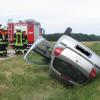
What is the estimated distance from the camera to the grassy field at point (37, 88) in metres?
10.3

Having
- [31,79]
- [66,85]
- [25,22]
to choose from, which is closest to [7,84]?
[31,79]

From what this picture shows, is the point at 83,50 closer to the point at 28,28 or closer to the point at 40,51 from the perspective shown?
the point at 40,51

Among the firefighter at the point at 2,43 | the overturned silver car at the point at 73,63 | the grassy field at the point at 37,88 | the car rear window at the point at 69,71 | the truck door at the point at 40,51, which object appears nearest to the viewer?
the grassy field at the point at 37,88

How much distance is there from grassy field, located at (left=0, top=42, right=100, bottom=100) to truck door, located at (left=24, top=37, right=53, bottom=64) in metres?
0.43

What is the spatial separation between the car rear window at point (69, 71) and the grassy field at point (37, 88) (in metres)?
0.24

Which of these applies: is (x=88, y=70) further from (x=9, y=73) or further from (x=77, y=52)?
(x=9, y=73)

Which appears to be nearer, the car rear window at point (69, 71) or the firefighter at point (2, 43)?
the car rear window at point (69, 71)

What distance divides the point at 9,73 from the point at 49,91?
78.0 inches

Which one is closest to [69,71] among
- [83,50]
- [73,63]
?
[73,63]

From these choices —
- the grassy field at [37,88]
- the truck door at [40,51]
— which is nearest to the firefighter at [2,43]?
the truck door at [40,51]

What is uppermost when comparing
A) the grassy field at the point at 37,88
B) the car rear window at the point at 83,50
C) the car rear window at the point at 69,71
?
the car rear window at the point at 83,50

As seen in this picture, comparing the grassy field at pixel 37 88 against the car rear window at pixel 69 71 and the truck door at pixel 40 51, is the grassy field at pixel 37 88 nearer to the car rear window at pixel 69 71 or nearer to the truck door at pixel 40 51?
the car rear window at pixel 69 71

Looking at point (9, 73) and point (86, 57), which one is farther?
point (9, 73)

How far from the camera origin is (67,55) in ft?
38.0
